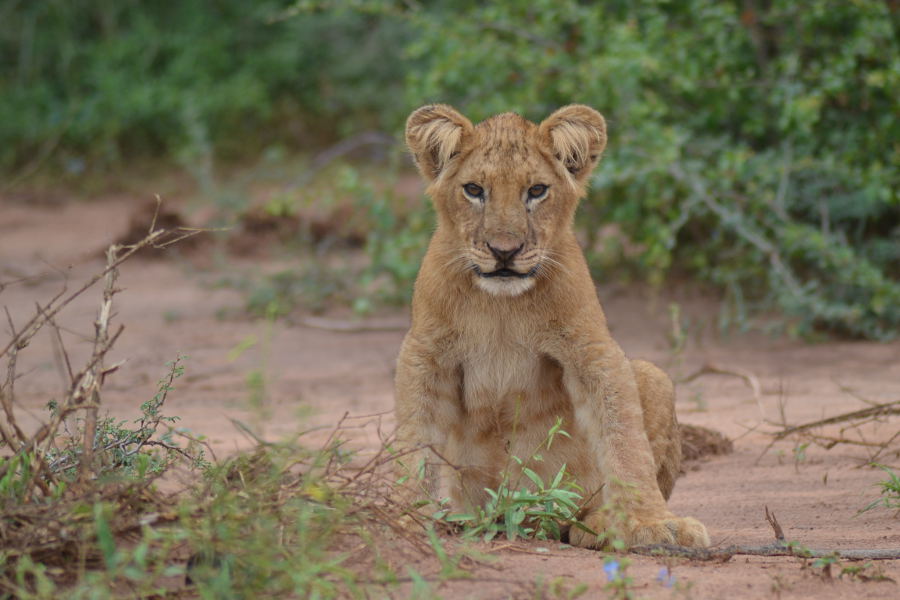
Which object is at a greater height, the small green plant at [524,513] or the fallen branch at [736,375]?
the small green plant at [524,513]

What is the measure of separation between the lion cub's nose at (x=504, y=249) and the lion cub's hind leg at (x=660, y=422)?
725mm

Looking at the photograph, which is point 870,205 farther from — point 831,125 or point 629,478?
point 629,478

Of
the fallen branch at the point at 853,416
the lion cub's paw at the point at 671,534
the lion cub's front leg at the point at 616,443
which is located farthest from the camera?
the fallen branch at the point at 853,416

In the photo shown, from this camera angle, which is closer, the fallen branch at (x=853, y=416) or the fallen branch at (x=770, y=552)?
the fallen branch at (x=770, y=552)

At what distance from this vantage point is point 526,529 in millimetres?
4047

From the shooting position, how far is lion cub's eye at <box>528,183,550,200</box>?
448 cm

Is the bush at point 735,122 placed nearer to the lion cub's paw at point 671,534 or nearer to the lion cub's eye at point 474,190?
the lion cub's eye at point 474,190

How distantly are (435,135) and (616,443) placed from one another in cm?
140

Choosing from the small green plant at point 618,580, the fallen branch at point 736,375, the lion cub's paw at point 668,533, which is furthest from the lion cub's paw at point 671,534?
the fallen branch at point 736,375

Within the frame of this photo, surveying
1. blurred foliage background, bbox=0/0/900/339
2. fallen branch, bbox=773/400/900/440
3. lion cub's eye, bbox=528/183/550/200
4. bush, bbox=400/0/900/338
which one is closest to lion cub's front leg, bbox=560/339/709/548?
lion cub's eye, bbox=528/183/550/200

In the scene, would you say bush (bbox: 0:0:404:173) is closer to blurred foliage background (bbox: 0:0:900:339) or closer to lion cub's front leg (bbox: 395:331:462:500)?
blurred foliage background (bbox: 0:0:900:339)

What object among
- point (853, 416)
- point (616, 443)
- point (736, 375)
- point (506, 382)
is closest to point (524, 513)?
point (616, 443)

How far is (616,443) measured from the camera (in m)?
4.25

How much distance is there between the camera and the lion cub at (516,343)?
4.31 metres
